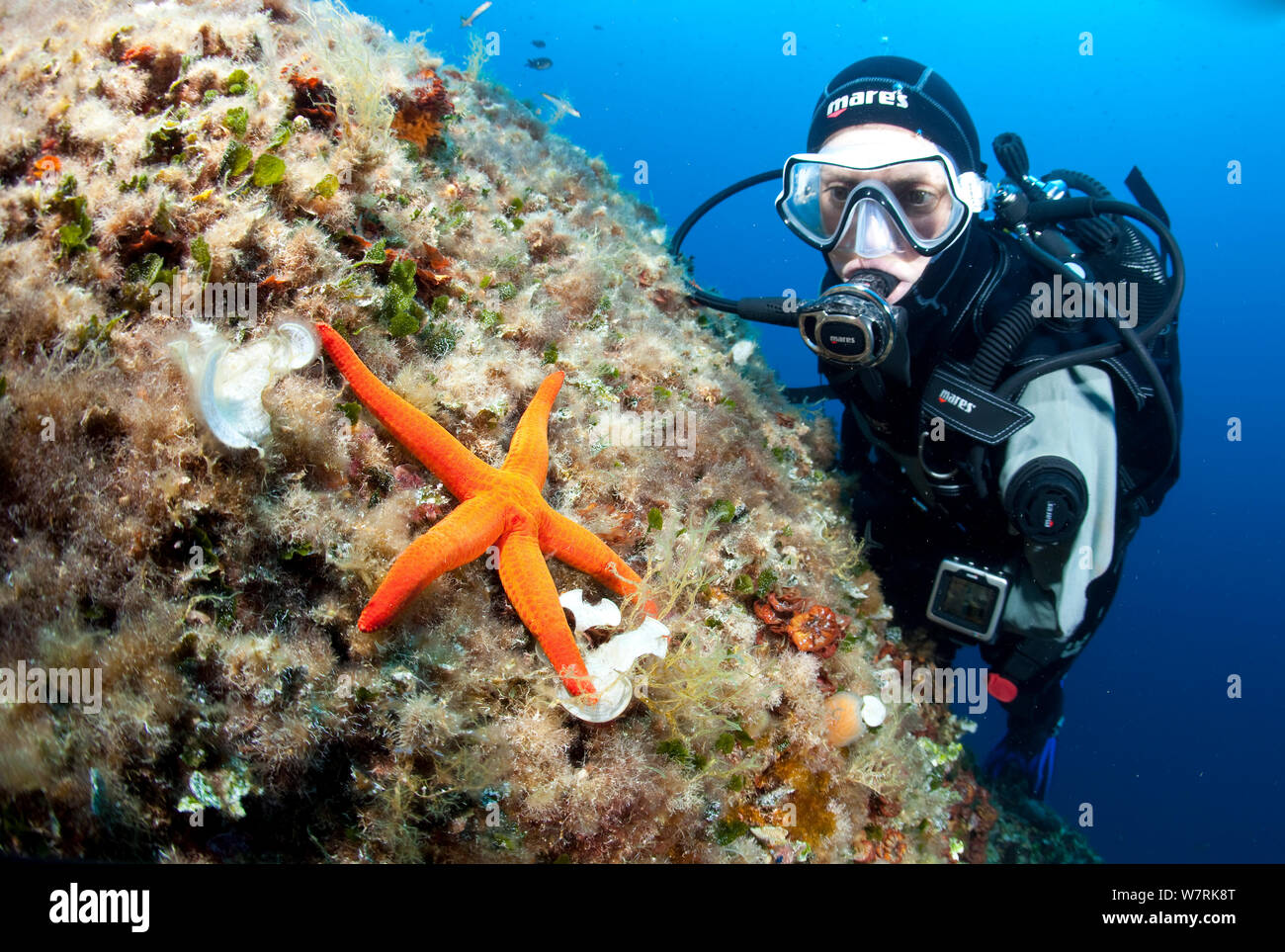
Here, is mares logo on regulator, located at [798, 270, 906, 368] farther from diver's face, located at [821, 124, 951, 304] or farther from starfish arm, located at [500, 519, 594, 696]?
starfish arm, located at [500, 519, 594, 696]

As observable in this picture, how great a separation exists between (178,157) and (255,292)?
0.98 m

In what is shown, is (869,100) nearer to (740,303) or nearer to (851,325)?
(740,303)

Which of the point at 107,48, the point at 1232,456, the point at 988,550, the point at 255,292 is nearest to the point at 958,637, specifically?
the point at 988,550

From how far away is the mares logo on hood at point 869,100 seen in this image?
190 inches

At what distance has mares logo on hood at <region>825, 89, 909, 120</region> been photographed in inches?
190

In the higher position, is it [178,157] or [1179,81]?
[1179,81]

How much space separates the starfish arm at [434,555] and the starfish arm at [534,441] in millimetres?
343

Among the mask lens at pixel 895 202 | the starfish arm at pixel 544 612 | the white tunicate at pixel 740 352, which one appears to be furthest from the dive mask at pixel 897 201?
the starfish arm at pixel 544 612

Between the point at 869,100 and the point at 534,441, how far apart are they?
14.9 feet

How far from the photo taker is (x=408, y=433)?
2516mm

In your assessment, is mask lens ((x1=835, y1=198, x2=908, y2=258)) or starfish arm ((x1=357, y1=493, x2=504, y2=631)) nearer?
starfish arm ((x1=357, y1=493, x2=504, y2=631))

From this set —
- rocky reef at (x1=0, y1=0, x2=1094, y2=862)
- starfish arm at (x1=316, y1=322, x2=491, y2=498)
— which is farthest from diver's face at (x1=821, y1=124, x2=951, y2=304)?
starfish arm at (x1=316, y1=322, x2=491, y2=498)

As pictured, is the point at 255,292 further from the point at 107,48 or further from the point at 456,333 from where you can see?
the point at 107,48

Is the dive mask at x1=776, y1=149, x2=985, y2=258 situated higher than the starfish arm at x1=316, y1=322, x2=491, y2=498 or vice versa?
the dive mask at x1=776, y1=149, x2=985, y2=258
